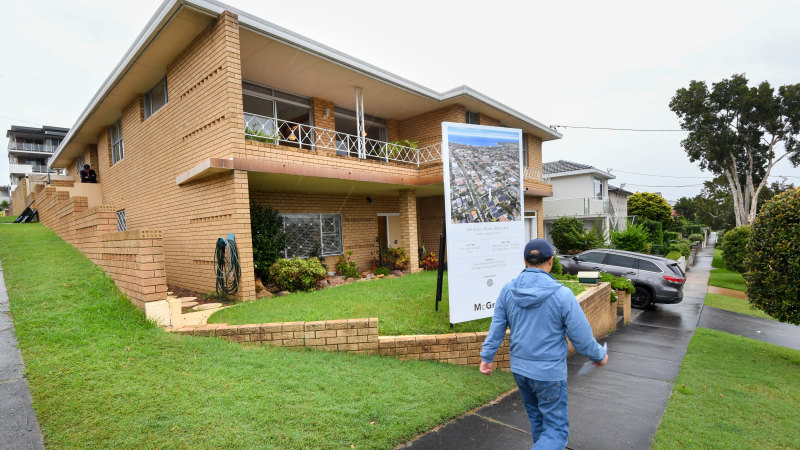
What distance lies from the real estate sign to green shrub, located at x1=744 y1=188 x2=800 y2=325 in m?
5.08

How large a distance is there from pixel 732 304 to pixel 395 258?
443 inches

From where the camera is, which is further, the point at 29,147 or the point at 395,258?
the point at 29,147

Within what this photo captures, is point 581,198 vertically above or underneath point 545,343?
above

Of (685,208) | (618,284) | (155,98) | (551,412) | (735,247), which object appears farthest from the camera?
(685,208)

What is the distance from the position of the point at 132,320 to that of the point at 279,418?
2.76 meters

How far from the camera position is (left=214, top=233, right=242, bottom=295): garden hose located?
23.2ft

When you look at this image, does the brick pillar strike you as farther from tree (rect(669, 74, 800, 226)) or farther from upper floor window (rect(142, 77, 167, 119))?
tree (rect(669, 74, 800, 226))

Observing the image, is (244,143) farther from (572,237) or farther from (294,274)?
(572,237)

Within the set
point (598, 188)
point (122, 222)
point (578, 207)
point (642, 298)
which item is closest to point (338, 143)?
point (122, 222)

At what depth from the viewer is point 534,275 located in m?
2.65

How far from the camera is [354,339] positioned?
15.1 ft

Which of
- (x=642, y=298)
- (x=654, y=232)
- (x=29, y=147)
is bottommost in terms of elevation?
(x=642, y=298)

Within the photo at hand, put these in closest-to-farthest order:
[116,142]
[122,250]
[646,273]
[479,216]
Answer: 1. [122,250]
2. [479,216]
3. [646,273]
4. [116,142]

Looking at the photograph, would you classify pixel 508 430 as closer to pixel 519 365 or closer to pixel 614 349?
pixel 519 365
